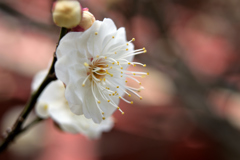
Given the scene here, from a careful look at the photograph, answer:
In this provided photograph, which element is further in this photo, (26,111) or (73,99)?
(26,111)

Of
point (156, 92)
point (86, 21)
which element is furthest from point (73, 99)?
point (156, 92)

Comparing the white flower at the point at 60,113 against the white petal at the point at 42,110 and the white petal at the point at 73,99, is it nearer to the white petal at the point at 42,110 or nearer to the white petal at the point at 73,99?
the white petal at the point at 42,110

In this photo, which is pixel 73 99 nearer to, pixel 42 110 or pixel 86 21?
pixel 86 21

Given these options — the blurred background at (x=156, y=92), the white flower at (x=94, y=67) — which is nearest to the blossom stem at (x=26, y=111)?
the white flower at (x=94, y=67)

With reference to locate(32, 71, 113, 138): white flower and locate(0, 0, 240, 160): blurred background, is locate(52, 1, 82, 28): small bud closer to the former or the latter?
locate(32, 71, 113, 138): white flower

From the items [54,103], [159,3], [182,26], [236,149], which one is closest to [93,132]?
[54,103]
